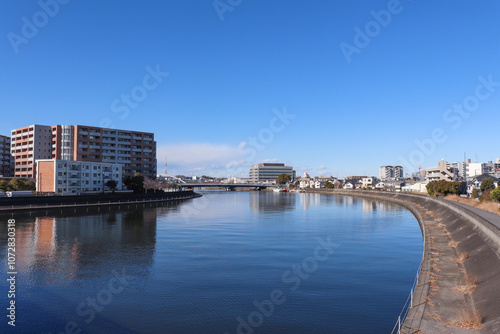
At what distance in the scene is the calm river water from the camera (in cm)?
1393

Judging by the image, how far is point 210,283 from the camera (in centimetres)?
1880

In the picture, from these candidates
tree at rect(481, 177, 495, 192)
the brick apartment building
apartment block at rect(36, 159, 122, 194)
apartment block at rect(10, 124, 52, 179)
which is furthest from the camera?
the brick apartment building

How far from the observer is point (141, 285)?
60.8ft

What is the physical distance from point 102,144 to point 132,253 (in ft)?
292

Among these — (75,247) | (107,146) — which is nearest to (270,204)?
(107,146)

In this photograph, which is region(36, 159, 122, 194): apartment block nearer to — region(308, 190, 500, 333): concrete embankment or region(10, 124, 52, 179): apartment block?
region(10, 124, 52, 179): apartment block

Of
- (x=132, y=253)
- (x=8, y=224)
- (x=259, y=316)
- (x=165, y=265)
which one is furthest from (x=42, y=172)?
(x=259, y=316)

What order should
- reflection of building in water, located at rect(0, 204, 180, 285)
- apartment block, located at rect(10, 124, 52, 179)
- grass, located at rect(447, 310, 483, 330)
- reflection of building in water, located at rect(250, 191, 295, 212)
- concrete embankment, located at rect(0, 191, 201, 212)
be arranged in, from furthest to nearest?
1. apartment block, located at rect(10, 124, 52, 179)
2. reflection of building in water, located at rect(250, 191, 295, 212)
3. concrete embankment, located at rect(0, 191, 201, 212)
4. reflection of building in water, located at rect(0, 204, 180, 285)
5. grass, located at rect(447, 310, 483, 330)

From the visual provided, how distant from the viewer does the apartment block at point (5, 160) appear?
114 metres

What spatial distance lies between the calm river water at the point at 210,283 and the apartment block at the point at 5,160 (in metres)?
98.7

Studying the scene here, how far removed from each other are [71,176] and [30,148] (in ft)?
96.1

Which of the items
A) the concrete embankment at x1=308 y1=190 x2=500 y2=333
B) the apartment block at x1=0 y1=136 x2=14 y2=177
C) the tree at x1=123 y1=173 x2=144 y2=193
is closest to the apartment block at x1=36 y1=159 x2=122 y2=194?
the tree at x1=123 y1=173 x2=144 y2=193

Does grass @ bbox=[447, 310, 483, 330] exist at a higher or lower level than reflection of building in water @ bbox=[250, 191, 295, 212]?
higher

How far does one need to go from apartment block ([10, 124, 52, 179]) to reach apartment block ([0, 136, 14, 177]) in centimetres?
894
